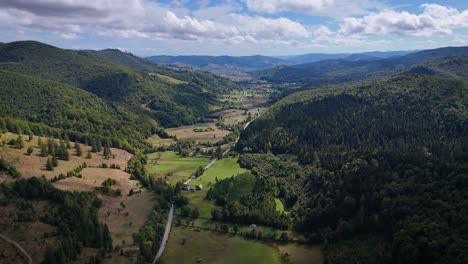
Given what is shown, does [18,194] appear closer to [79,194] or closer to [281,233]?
[79,194]

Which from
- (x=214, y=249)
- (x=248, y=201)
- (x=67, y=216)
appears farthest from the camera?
(x=248, y=201)

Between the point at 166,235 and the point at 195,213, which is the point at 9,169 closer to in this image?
the point at 166,235

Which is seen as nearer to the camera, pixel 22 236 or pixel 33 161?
pixel 22 236

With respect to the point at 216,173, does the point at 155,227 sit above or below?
below

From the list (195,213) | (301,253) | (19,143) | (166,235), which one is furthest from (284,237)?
(19,143)

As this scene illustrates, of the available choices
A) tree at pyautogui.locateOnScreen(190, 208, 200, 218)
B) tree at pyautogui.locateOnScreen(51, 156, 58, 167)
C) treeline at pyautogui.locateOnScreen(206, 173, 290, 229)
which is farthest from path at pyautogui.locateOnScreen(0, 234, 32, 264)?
tree at pyautogui.locateOnScreen(51, 156, 58, 167)

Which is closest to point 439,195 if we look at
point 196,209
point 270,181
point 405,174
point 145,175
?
point 405,174

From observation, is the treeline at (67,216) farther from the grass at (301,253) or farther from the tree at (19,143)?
the grass at (301,253)
